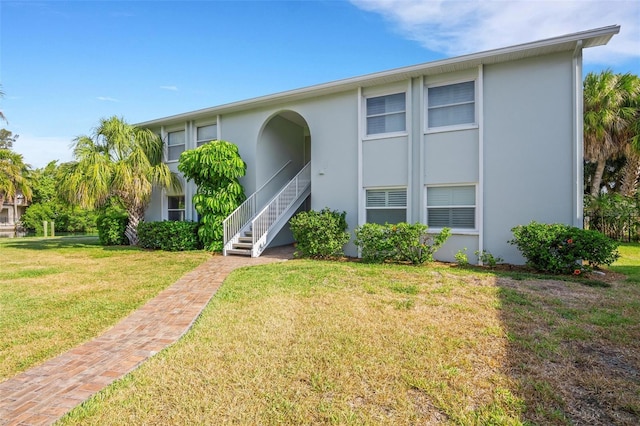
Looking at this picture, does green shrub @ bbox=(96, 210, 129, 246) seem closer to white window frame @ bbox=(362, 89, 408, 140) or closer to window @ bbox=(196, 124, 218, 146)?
window @ bbox=(196, 124, 218, 146)

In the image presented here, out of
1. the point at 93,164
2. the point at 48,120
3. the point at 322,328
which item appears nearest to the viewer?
the point at 322,328

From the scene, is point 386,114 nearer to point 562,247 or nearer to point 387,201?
point 387,201

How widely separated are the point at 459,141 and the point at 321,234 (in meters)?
4.83

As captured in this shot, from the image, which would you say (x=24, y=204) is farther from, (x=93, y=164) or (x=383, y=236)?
(x=383, y=236)

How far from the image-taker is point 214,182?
11930 millimetres

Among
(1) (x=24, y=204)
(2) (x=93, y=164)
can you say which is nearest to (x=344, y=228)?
(2) (x=93, y=164)

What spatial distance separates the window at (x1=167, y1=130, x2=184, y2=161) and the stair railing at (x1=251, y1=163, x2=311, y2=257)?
615 centimetres

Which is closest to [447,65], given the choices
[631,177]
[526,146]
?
[526,146]

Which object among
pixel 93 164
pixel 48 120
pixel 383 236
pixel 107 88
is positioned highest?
pixel 107 88

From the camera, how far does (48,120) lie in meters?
13.6

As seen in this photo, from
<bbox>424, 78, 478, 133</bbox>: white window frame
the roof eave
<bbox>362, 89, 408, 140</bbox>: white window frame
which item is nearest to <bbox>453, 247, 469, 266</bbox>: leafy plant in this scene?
<bbox>424, 78, 478, 133</bbox>: white window frame

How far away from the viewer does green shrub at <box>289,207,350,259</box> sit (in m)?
9.78

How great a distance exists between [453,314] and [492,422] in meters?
2.47

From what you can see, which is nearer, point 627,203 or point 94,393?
point 94,393
